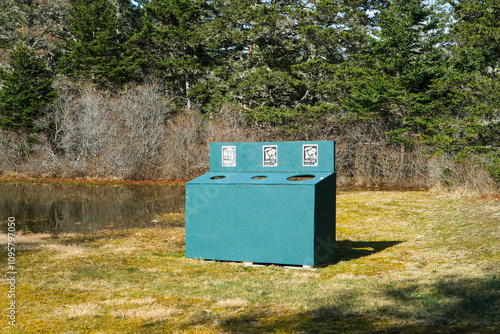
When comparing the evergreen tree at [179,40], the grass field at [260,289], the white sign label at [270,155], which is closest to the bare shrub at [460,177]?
the grass field at [260,289]

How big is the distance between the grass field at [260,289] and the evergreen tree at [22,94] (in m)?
25.4

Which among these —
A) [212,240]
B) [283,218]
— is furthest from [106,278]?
[283,218]

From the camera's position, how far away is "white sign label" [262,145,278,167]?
329 inches

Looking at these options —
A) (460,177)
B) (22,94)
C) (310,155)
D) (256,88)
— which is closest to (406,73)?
(460,177)

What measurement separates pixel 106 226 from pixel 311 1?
23827mm

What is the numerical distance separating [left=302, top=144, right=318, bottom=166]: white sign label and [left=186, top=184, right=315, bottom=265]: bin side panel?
0.76m

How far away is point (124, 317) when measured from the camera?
5184mm

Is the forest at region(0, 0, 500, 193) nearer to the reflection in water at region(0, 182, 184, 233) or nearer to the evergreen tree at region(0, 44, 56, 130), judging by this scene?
the evergreen tree at region(0, 44, 56, 130)

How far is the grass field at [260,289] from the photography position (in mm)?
4926

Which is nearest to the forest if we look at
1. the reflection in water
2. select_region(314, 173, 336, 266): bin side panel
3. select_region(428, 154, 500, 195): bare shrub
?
select_region(428, 154, 500, 195): bare shrub

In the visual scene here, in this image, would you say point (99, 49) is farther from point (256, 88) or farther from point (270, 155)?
point (270, 155)

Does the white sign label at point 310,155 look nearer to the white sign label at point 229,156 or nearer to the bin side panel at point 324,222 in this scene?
the bin side panel at point 324,222

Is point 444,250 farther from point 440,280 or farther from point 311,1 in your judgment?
point 311,1

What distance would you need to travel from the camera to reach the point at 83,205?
1944 centimetres
